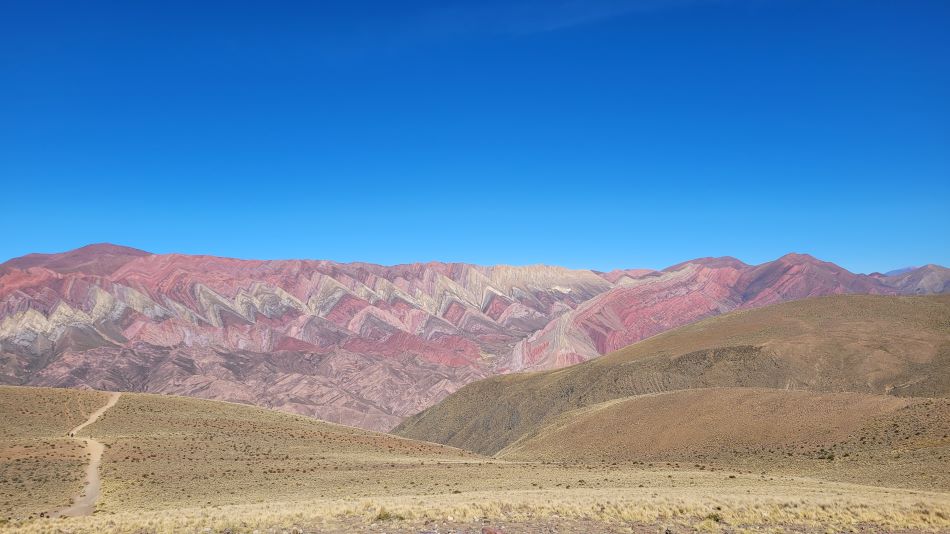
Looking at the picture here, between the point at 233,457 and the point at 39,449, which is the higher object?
the point at 39,449

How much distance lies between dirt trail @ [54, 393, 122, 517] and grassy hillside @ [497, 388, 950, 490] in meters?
31.6

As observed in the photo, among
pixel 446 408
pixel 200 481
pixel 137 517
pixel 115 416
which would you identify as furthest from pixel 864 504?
pixel 446 408

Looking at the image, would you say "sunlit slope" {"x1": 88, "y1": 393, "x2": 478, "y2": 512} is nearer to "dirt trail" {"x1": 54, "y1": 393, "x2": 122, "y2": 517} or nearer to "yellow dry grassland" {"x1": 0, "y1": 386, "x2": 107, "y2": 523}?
"dirt trail" {"x1": 54, "y1": 393, "x2": 122, "y2": 517}

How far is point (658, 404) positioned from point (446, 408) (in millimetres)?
50203

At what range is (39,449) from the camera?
41.8m

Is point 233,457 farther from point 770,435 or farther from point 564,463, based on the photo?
point 770,435

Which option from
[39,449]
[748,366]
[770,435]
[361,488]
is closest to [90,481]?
[39,449]

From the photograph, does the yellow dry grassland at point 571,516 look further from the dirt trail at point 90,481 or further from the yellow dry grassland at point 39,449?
the yellow dry grassland at point 39,449

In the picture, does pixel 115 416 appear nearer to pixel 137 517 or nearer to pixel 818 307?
pixel 137 517

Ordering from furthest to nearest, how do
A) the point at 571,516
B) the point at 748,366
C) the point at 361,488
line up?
the point at 748,366
the point at 361,488
the point at 571,516

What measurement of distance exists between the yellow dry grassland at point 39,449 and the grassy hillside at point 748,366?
151 ft

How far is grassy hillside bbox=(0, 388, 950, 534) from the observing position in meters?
19.7

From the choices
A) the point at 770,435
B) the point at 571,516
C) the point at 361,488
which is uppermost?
the point at 770,435

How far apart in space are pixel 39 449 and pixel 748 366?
2971 inches
